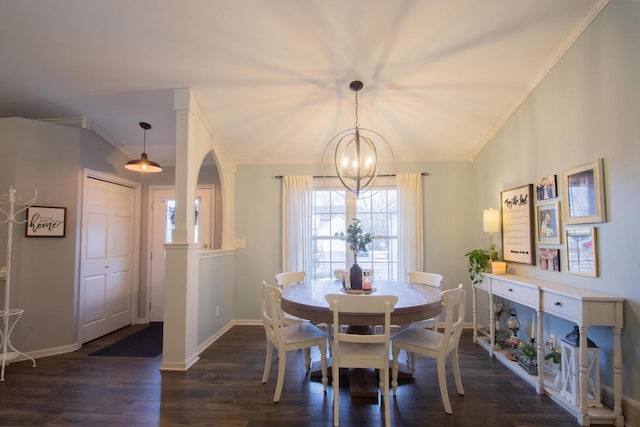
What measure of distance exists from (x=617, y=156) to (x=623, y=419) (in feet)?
5.74

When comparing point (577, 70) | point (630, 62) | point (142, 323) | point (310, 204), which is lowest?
point (142, 323)

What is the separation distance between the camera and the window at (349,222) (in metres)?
4.37

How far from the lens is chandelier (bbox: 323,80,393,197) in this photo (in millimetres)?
2781

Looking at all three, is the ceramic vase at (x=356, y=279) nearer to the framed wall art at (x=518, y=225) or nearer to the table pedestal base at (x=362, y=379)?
the table pedestal base at (x=362, y=379)

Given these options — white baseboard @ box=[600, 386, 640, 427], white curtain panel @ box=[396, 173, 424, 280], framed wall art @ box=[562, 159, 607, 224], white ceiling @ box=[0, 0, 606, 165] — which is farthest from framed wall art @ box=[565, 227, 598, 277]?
white curtain panel @ box=[396, 173, 424, 280]

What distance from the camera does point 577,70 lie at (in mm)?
2449

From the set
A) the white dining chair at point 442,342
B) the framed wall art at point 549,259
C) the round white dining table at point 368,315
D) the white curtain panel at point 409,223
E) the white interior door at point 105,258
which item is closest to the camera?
the round white dining table at point 368,315

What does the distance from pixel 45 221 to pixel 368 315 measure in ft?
11.4

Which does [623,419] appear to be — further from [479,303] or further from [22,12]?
[22,12]

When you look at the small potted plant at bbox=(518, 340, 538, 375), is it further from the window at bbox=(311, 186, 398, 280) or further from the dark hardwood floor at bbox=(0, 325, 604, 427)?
the window at bbox=(311, 186, 398, 280)

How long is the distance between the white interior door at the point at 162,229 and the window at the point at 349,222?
158 centimetres

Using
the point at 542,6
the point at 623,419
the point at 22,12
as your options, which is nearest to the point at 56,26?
the point at 22,12

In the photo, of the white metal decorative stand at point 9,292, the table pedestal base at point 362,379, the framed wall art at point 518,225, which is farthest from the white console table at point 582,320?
the white metal decorative stand at point 9,292

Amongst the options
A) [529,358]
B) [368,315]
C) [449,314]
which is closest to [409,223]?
[529,358]
